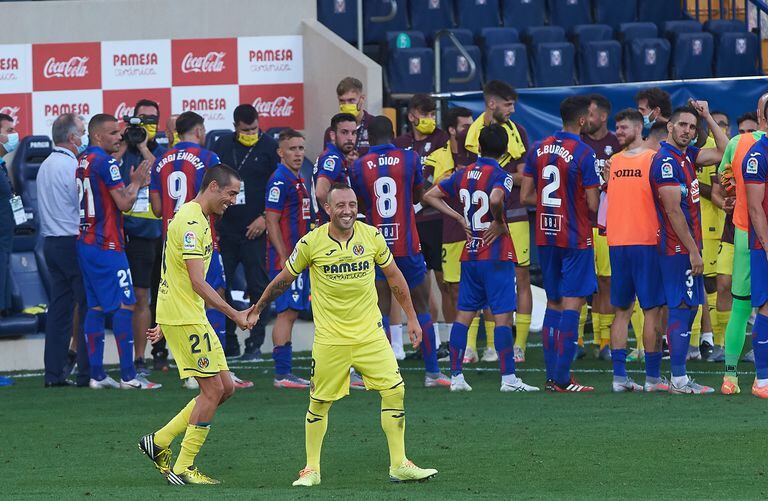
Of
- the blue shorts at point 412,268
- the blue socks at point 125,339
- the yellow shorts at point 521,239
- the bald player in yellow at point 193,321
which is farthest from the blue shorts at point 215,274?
the bald player in yellow at point 193,321

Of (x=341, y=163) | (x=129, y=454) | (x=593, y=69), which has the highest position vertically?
(x=593, y=69)

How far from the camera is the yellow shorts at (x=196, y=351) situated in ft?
24.7

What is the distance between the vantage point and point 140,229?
40.1 ft

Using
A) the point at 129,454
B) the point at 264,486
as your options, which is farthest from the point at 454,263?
the point at 264,486

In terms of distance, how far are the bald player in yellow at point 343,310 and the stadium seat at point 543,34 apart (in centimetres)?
1091

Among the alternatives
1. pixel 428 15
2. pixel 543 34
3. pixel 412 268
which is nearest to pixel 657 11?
pixel 543 34

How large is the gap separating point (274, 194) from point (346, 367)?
4091 millimetres

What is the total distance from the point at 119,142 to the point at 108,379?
6.44ft

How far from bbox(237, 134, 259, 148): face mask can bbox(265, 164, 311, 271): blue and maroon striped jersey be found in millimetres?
1263

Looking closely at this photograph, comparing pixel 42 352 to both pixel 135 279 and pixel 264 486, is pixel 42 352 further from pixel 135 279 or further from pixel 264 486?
pixel 264 486

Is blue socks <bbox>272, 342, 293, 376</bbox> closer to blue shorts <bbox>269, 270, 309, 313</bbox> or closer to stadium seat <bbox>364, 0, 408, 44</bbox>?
blue shorts <bbox>269, 270, 309, 313</bbox>

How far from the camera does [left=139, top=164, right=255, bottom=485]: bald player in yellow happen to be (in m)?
7.39

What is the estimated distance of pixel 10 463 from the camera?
799 cm

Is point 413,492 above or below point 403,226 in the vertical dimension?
below
